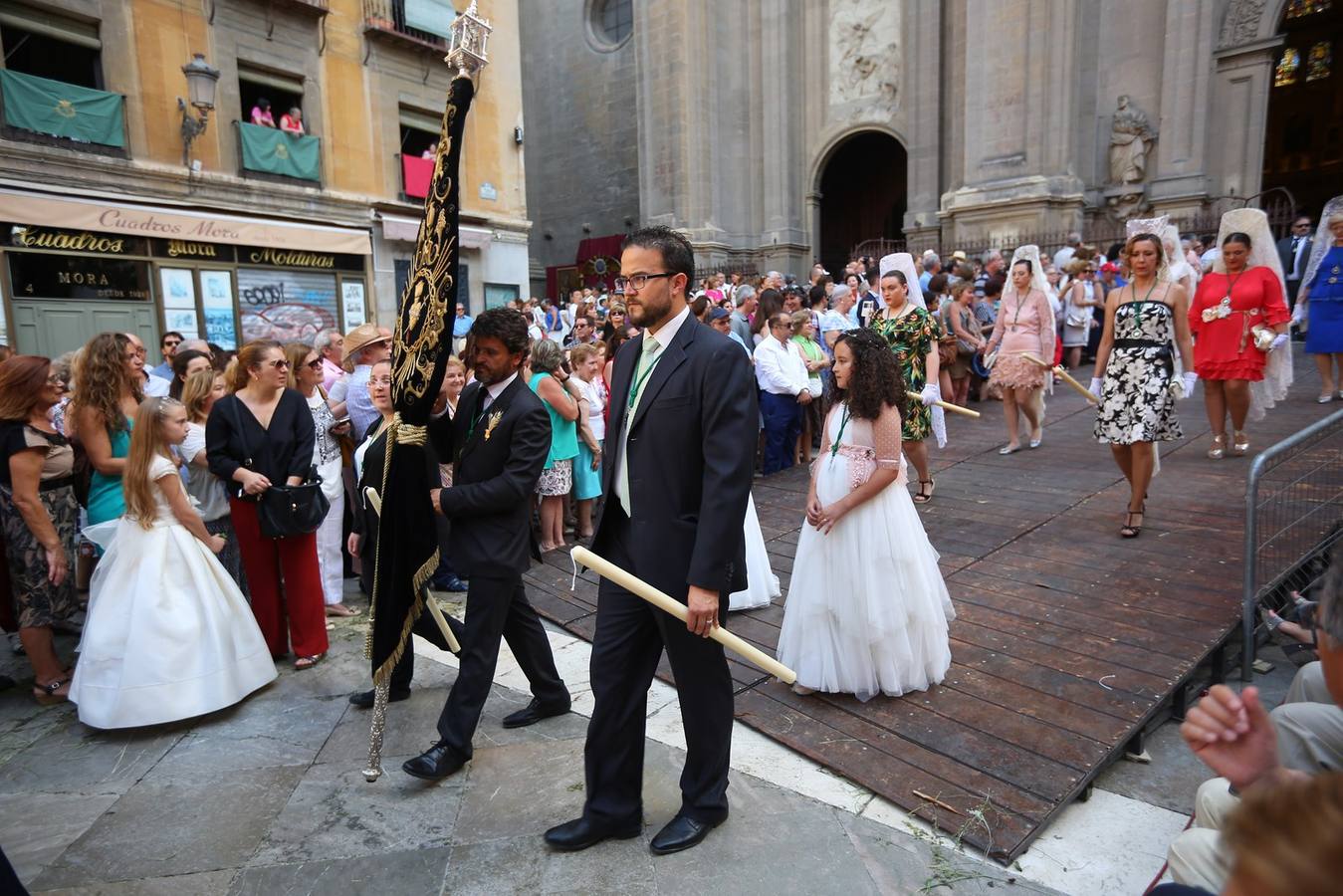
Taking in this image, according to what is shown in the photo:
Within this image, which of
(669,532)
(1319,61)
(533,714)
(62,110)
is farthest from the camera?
(1319,61)

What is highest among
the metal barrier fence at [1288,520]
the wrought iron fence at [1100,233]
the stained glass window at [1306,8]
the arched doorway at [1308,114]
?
the stained glass window at [1306,8]

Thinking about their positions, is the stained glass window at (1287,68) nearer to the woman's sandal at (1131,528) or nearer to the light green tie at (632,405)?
the woman's sandal at (1131,528)

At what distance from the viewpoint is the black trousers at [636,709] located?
2.89 meters

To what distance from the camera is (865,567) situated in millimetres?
3768

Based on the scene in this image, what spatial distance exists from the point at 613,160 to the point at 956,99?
12.5m

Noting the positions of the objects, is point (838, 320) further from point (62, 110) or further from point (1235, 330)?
point (62, 110)

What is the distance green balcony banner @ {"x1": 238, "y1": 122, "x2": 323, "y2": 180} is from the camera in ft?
49.8

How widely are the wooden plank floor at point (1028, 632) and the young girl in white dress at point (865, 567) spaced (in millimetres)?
163

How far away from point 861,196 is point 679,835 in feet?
90.1

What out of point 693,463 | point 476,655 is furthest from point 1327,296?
point 476,655

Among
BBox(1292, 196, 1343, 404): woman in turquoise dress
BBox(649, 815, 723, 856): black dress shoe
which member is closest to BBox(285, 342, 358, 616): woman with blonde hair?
BBox(649, 815, 723, 856): black dress shoe

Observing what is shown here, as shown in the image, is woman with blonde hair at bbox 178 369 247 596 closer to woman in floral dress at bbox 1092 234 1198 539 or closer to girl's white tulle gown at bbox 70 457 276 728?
girl's white tulle gown at bbox 70 457 276 728

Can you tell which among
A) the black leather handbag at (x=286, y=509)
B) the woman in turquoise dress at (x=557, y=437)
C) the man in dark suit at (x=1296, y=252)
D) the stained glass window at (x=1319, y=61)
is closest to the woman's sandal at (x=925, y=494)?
the woman in turquoise dress at (x=557, y=437)

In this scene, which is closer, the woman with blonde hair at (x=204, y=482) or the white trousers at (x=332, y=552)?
the woman with blonde hair at (x=204, y=482)
